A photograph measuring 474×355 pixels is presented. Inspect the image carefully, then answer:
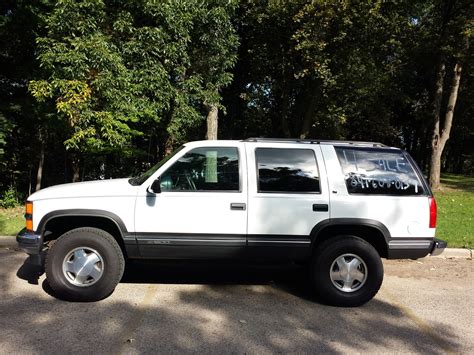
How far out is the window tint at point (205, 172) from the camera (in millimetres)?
5031

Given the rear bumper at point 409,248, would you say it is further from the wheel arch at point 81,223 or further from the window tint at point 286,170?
the wheel arch at point 81,223

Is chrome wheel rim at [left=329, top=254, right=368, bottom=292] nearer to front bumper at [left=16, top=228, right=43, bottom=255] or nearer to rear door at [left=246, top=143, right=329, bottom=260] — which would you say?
rear door at [left=246, top=143, right=329, bottom=260]

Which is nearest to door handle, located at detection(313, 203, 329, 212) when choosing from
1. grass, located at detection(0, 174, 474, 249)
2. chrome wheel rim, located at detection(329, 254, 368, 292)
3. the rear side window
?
the rear side window

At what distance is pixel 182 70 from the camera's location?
1098 cm

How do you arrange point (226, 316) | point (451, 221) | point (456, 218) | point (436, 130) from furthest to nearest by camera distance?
1. point (436, 130)
2. point (456, 218)
3. point (451, 221)
4. point (226, 316)

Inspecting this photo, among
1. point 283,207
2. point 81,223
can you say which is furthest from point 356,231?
point 81,223

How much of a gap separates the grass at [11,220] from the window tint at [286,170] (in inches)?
204

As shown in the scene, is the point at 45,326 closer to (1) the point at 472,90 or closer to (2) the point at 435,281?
(2) the point at 435,281

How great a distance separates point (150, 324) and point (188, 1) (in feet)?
26.3

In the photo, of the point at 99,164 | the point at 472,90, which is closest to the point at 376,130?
the point at 472,90

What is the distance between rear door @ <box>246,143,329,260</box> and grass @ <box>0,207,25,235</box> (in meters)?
5.09

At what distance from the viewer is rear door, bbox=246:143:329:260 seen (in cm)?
501

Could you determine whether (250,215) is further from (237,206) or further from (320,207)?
(320,207)

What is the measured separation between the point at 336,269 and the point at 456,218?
6.51 meters
